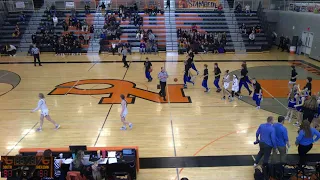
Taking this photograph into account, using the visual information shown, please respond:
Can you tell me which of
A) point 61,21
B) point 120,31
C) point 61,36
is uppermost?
point 61,21

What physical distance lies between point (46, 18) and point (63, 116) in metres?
21.7

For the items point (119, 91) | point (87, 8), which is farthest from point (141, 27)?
point (119, 91)

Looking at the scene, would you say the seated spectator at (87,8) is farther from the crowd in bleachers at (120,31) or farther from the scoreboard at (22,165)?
the scoreboard at (22,165)

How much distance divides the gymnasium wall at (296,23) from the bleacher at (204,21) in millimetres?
5417

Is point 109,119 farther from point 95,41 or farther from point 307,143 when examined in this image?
point 95,41

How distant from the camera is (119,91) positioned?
14945 millimetres

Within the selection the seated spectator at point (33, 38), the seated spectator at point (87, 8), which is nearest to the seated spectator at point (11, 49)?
the seated spectator at point (33, 38)

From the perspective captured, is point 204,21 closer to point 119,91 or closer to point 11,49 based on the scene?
point 119,91

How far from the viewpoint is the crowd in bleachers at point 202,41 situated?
26.4 m

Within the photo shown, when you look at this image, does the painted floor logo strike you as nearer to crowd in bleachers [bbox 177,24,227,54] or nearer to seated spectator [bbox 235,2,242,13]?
crowd in bleachers [bbox 177,24,227,54]

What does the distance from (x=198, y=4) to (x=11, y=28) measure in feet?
64.6

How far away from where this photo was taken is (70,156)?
7328 millimetres

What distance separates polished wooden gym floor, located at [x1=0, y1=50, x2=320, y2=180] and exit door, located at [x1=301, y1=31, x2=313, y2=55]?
11766 millimetres

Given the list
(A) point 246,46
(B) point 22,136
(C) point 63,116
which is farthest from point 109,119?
(A) point 246,46
